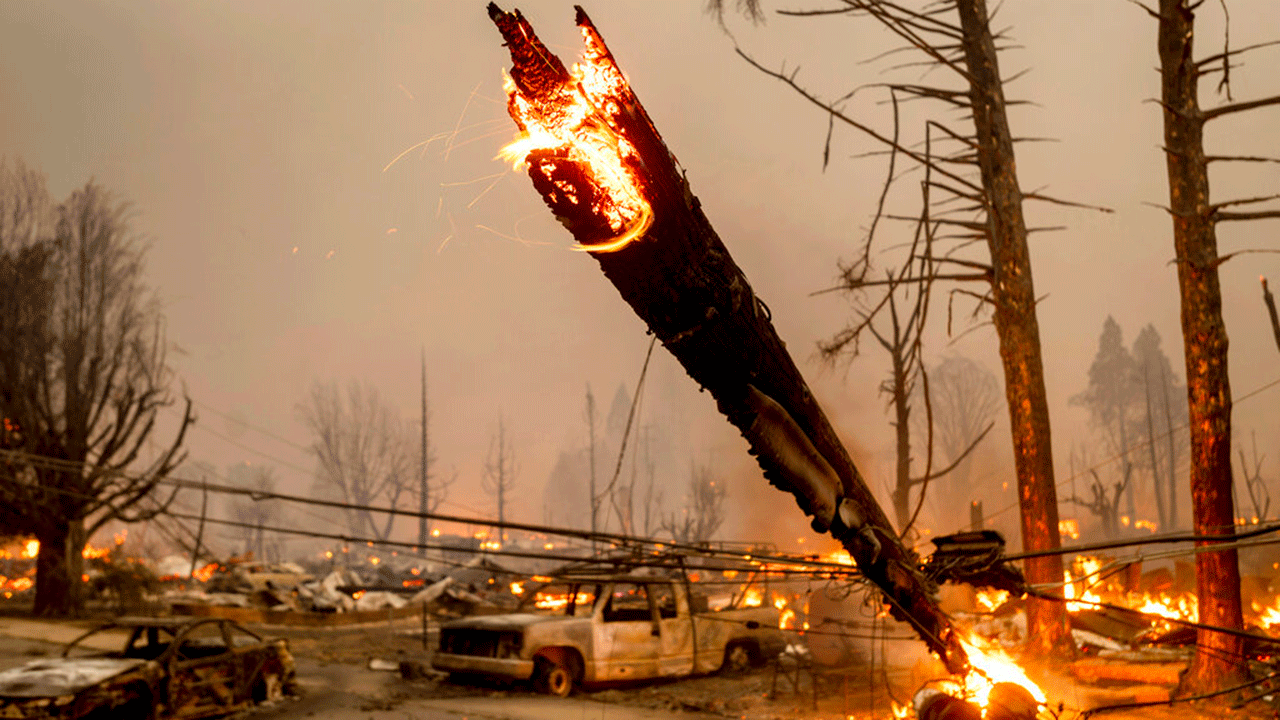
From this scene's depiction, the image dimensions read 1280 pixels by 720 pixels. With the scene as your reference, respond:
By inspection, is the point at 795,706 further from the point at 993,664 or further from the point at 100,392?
the point at 100,392

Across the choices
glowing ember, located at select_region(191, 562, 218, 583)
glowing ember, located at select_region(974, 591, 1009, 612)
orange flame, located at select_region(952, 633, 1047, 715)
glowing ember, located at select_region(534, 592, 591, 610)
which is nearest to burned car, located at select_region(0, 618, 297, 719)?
glowing ember, located at select_region(534, 592, 591, 610)

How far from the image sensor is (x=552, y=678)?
40.7ft

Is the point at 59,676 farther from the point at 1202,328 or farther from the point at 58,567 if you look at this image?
the point at 58,567

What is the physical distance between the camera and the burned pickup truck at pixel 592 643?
12469 mm

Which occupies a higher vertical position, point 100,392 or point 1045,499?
point 100,392

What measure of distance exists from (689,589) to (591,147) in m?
7.36

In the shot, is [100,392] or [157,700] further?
[100,392]

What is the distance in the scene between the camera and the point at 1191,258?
985 cm

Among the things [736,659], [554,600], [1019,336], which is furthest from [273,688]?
[1019,336]

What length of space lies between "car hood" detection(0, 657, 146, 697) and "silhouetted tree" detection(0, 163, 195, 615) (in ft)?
35.7

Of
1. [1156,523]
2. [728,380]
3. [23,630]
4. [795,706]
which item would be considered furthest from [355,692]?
[1156,523]

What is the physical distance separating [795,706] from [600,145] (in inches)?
401

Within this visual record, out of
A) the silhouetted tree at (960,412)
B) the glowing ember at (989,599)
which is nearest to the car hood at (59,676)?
the glowing ember at (989,599)

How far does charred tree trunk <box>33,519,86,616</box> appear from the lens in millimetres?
21453
